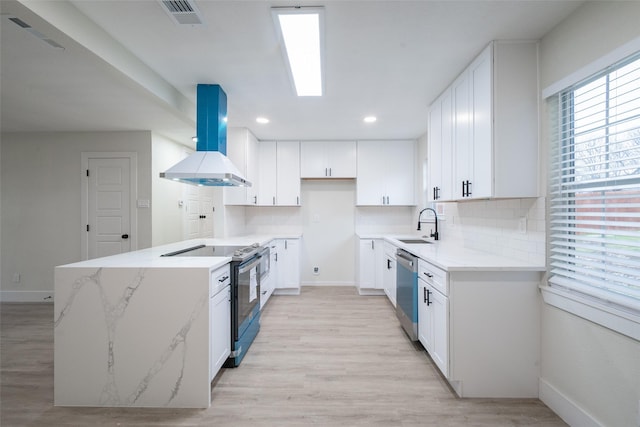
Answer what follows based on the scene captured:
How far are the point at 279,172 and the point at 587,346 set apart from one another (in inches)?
158

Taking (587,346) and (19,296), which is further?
(19,296)

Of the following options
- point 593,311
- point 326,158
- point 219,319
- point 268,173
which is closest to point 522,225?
point 593,311

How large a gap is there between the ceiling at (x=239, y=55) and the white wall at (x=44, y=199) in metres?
0.73

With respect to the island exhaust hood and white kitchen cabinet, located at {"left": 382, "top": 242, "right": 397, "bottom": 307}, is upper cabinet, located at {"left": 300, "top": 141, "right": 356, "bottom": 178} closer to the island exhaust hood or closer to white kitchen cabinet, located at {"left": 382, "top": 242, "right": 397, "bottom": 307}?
white kitchen cabinet, located at {"left": 382, "top": 242, "right": 397, "bottom": 307}

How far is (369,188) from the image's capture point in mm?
4641

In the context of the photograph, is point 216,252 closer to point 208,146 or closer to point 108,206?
point 208,146

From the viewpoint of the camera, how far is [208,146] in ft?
9.20

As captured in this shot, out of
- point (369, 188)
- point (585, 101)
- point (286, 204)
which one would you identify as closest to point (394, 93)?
point (585, 101)

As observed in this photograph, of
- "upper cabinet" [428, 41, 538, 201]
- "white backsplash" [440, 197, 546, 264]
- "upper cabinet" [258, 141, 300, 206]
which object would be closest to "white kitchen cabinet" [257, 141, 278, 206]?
"upper cabinet" [258, 141, 300, 206]

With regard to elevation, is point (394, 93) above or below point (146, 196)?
above

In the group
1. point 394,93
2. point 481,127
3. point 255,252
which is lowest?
point 255,252

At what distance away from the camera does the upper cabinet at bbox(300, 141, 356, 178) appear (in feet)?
15.2

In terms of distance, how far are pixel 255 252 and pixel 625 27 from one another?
2.94 metres

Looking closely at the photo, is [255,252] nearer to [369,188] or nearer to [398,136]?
[369,188]
